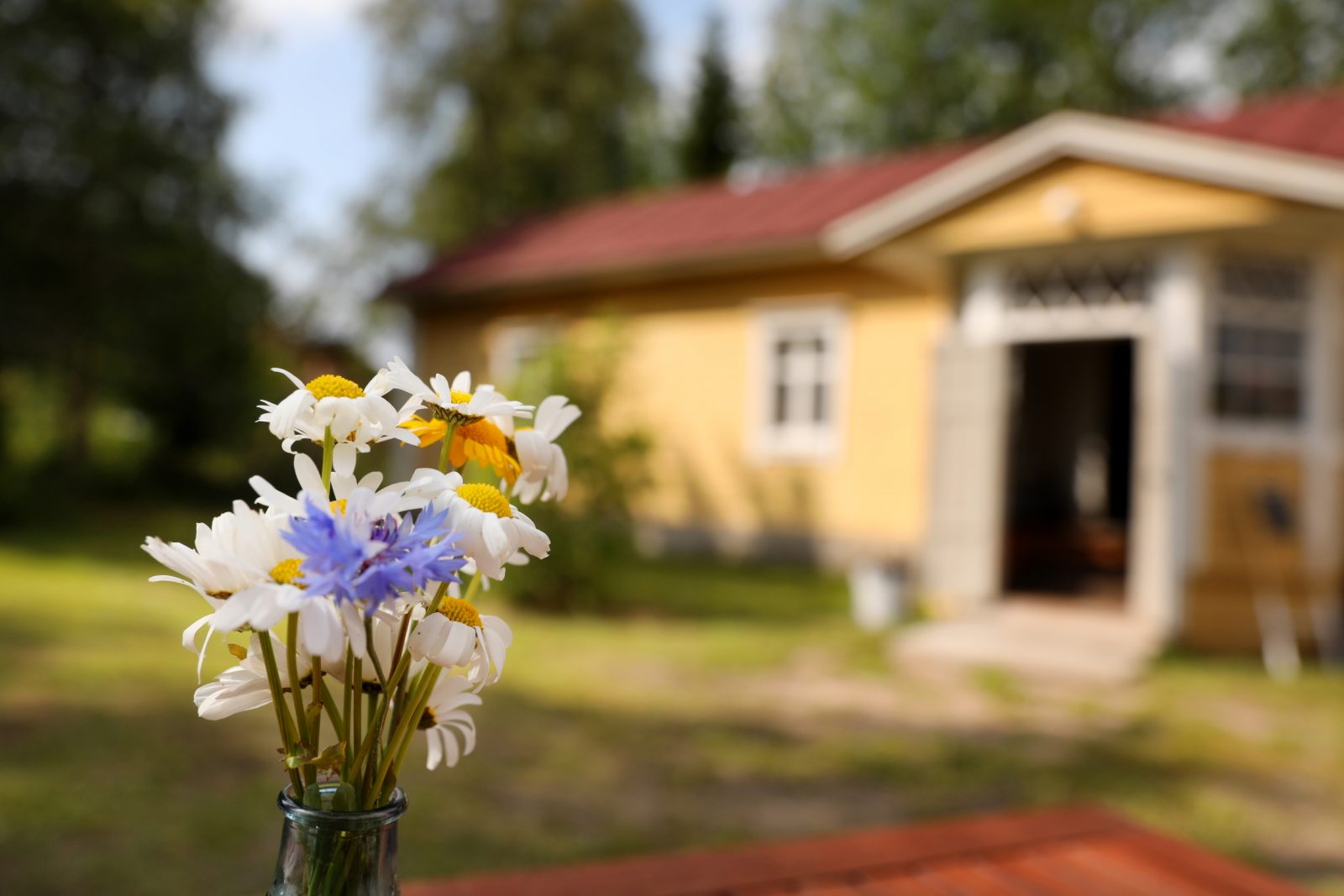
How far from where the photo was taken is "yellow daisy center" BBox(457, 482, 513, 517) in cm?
78

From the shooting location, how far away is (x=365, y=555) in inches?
27.0

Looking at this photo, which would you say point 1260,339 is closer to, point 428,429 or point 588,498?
point 588,498

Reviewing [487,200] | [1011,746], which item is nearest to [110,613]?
[1011,746]

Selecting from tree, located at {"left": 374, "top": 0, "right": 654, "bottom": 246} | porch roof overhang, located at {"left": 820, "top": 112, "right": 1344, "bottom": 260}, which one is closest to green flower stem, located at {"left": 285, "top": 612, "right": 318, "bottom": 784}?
porch roof overhang, located at {"left": 820, "top": 112, "right": 1344, "bottom": 260}

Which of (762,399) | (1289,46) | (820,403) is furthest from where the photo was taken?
(1289,46)

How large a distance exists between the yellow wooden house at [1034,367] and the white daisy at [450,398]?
730 centimetres

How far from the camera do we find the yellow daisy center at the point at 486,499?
0.78 m

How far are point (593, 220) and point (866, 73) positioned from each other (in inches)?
545

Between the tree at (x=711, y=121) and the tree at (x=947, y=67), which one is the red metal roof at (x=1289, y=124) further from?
the tree at (x=947, y=67)

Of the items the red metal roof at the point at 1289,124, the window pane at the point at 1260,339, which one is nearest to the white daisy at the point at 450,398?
the window pane at the point at 1260,339

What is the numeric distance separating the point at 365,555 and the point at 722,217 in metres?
11.9

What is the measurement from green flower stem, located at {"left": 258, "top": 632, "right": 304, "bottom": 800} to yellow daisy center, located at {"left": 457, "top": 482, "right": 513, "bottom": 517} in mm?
169

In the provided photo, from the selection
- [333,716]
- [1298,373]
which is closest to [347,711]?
[333,716]

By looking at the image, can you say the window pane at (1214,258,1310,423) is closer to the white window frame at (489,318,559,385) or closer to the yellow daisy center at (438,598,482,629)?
the white window frame at (489,318,559,385)
